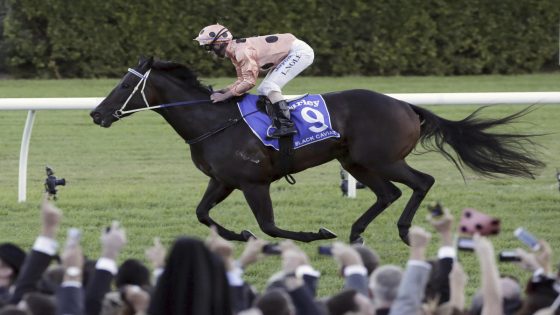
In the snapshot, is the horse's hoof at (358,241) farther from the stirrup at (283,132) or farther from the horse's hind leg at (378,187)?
the stirrup at (283,132)

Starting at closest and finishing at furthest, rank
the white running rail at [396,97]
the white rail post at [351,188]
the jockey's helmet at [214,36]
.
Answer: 1. the jockey's helmet at [214,36]
2. the white running rail at [396,97]
3. the white rail post at [351,188]

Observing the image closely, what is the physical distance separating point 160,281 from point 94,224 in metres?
4.96

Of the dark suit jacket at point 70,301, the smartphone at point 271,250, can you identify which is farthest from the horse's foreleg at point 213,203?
the dark suit jacket at point 70,301

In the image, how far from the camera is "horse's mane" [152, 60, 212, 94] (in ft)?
26.1

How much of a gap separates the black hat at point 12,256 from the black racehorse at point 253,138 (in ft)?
10.3

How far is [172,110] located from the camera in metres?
7.94

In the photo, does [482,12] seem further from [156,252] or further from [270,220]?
[156,252]

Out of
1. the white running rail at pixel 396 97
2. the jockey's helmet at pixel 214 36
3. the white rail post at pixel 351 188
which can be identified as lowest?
the white rail post at pixel 351 188

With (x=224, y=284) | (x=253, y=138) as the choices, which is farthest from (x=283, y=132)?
(x=224, y=284)

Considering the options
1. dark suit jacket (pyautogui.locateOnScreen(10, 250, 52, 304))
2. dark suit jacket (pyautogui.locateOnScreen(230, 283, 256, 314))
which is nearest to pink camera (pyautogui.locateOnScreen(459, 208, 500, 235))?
dark suit jacket (pyautogui.locateOnScreen(230, 283, 256, 314))

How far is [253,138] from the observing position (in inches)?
304

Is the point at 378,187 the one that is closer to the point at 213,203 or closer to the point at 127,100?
the point at 213,203

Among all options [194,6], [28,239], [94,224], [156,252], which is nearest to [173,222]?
[94,224]

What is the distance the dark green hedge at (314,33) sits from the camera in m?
20.4
